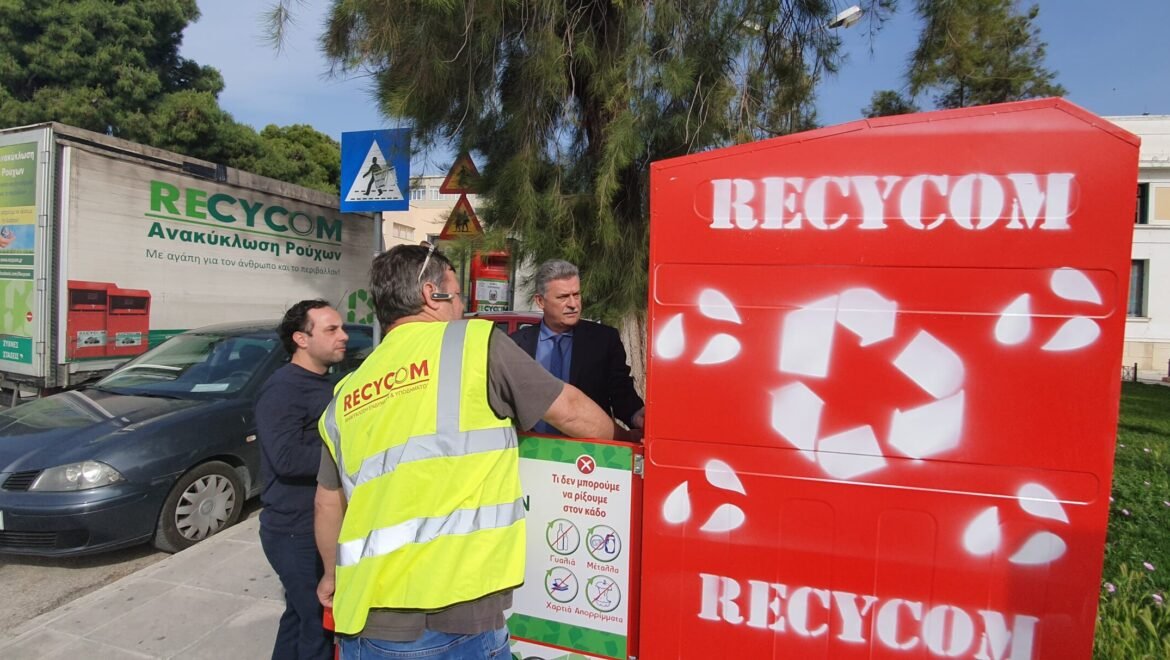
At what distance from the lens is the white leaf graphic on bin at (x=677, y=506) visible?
1873mm

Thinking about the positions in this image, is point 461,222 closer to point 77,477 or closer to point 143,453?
point 143,453

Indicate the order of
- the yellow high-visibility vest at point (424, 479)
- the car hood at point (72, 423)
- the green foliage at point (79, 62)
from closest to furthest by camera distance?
the yellow high-visibility vest at point (424, 479) < the car hood at point (72, 423) < the green foliage at point (79, 62)

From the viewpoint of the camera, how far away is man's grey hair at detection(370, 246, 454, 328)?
1725 mm

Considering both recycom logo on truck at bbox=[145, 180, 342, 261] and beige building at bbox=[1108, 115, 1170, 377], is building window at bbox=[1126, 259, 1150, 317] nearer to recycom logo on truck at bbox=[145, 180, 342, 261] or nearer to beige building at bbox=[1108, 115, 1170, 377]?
beige building at bbox=[1108, 115, 1170, 377]

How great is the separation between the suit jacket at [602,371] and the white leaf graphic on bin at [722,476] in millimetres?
1326

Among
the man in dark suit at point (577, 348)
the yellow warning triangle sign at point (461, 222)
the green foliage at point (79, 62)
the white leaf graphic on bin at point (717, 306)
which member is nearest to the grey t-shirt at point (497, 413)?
the white leaf graphic on bin at point (717, 306)

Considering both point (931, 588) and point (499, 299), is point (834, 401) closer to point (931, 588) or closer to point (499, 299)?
point (931, 588)

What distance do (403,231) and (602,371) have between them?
26780 mm

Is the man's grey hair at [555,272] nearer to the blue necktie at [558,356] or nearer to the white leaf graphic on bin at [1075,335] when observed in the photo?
the blue necktie at [558,356]

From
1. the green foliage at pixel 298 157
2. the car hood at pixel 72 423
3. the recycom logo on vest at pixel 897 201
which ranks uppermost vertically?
the green foliage at pixel 298 157

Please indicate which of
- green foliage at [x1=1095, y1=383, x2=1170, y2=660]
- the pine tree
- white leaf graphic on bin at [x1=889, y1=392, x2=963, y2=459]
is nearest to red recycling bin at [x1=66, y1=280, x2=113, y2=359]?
the pine tree

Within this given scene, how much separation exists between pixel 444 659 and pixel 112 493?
3.70m

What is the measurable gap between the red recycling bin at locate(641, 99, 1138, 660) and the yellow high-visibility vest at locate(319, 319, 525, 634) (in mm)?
536

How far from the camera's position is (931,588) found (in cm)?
172
